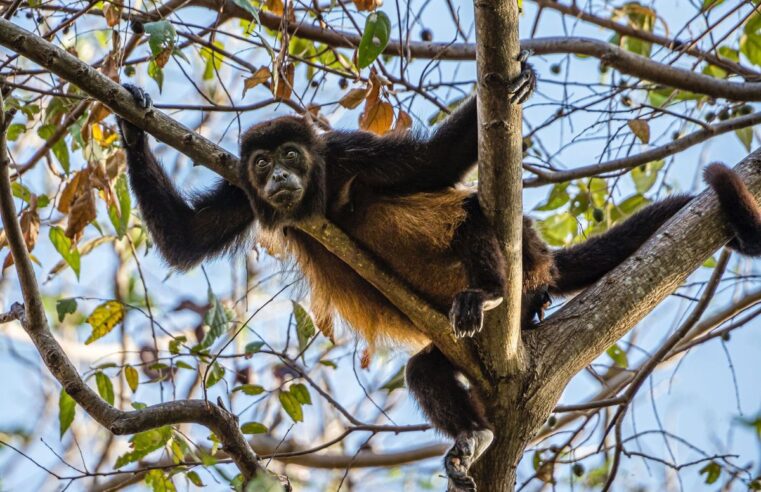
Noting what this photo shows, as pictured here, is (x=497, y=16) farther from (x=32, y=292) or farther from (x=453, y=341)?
(x=32, y=292)

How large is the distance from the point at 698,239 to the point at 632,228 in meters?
0.74

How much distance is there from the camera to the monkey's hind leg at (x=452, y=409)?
14.1ft

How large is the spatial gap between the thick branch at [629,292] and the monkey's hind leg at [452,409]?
1.69ft

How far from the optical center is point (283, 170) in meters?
5.06

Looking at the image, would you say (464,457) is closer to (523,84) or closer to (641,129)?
(523,84)

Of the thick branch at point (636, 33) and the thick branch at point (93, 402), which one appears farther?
the thick branch at point (636, 33)

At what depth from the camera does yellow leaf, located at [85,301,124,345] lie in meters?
5.25

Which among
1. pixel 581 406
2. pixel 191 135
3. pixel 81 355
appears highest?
pixel 81 355

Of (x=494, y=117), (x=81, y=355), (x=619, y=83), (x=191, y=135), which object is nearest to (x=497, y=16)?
(x=494, y=117)

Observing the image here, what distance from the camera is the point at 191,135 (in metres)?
4.08

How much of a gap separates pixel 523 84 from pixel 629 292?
4.58 feet

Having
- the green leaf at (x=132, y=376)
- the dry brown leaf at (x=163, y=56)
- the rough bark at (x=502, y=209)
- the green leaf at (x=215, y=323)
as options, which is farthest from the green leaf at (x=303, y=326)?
the dry brown leaf at (x=163, y=56)

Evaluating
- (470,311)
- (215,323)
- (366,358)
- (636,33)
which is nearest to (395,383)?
(366,358)

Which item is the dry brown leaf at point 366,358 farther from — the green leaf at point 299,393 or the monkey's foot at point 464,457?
the monkey's foot at point 464,457
